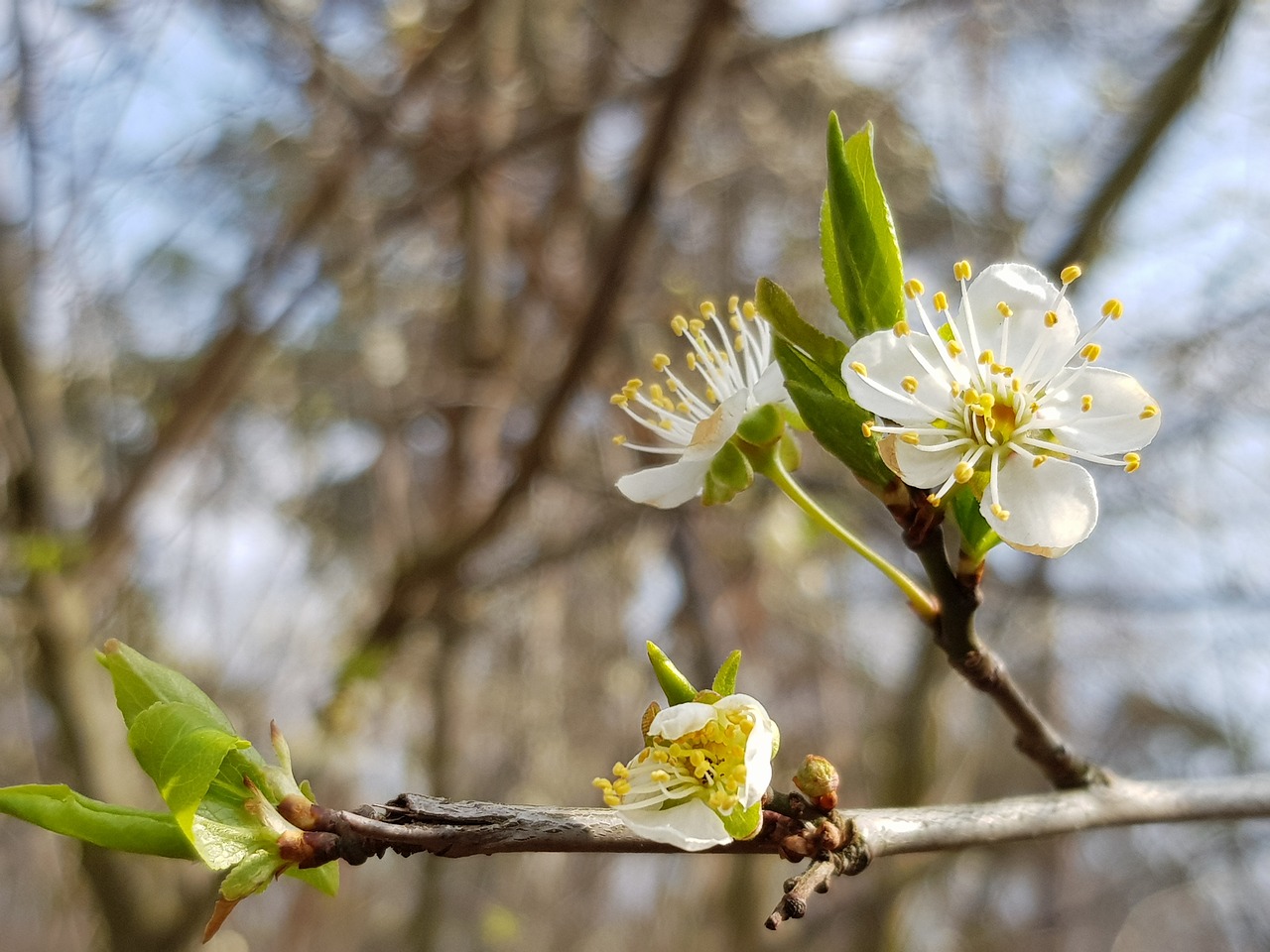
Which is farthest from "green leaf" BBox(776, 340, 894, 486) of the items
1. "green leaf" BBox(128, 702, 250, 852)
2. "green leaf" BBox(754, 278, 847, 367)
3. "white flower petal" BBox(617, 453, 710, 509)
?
"green leaf" BBox(128, 702, 250, 852)

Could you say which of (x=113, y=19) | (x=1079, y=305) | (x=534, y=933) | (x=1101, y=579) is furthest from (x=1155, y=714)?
(x=113, y=19)

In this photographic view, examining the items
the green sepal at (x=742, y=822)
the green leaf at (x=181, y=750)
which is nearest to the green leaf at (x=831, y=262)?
the green sepal at (x=742, y=822)

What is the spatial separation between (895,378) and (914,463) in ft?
0.24

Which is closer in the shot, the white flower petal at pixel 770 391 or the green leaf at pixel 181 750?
the green leaf at pixel 181 750

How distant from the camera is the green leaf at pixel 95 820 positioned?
565mm

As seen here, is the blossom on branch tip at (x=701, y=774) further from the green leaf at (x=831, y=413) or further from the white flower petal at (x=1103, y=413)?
the white flower petal at (x=1103, y=413)

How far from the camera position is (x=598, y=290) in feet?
7.03

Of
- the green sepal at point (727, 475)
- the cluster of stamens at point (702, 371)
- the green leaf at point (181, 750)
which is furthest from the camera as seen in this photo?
the cluster of stamens at point (702, 371)

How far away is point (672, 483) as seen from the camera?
83 centimetres

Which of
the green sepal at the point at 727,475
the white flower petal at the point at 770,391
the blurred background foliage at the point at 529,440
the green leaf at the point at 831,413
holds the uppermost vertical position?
the green leaf at the point at 831,413

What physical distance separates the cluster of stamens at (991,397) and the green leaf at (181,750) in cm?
48

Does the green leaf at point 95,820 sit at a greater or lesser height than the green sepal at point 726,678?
greater

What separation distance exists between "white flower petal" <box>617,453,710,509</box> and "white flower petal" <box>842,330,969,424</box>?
0.17 metres

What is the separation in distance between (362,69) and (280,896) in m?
4.31
